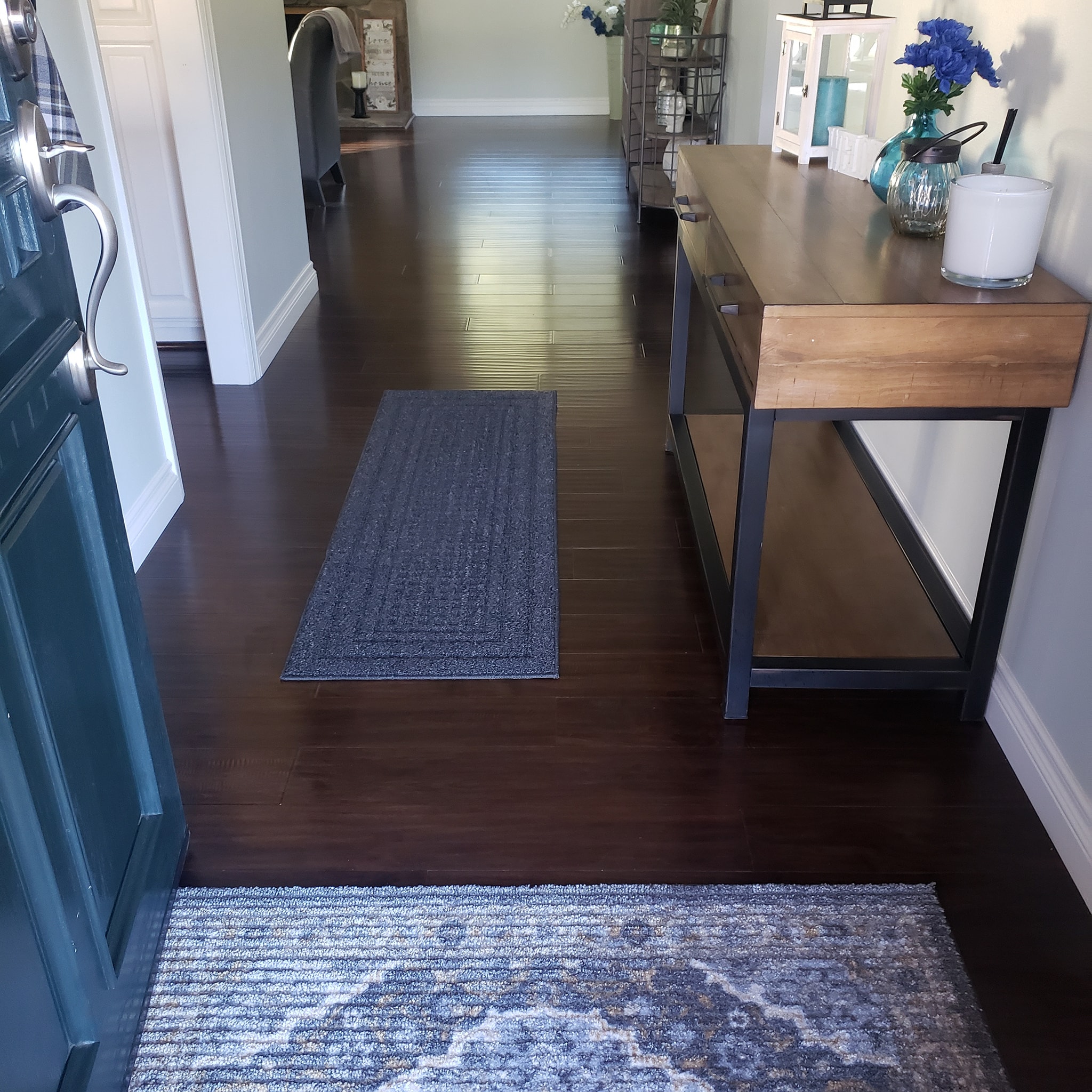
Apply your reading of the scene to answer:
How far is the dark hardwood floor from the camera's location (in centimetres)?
167

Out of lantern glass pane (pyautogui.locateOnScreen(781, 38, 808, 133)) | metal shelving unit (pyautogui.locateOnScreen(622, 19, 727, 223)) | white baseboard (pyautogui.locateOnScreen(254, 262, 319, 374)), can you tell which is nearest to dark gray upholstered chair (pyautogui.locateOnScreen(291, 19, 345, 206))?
white baseboard (pyautogui.locateOnScreen(254, 262, 319, 374))

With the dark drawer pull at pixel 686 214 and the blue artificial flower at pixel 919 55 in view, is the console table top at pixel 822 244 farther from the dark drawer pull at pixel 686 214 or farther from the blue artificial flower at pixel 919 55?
the blue artificial flower at pixel 919 55

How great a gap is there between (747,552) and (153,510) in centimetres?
152

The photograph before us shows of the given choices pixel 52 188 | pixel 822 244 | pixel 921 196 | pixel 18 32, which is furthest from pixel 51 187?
pixel 921 196

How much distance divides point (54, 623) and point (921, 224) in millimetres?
1546

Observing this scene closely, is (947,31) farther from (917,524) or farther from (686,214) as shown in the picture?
(917,524)

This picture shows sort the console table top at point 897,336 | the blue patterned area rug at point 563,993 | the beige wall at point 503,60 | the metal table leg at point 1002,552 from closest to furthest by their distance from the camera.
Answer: the blue patterned area rug at point 563,993, the console table top at point 897,336, the metal table leg at point 1002,552, the beige wall at point 503,60

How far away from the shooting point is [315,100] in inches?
222

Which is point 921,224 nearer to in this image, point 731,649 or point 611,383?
point 731,649

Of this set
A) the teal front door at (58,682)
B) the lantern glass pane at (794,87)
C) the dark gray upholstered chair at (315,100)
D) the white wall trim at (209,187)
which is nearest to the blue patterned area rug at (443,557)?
the white wall trim at (209,187)

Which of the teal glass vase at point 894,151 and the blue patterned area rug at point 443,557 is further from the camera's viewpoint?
the blue patterned area rug at point 443,557

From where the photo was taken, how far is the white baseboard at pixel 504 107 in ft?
27.5

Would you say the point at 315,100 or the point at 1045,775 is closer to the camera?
the point at 1045,775

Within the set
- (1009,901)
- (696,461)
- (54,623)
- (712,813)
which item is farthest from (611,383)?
(54,623)
